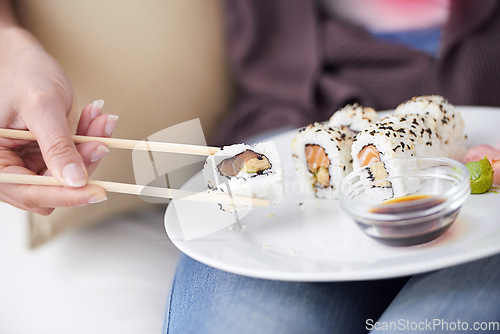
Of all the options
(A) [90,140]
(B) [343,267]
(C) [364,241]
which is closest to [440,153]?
(C) [364,241]

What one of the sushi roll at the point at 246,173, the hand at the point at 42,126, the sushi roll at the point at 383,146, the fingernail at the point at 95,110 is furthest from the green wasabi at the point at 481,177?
the fingernail at the point at 95,110

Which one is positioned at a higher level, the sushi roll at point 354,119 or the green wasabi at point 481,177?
the sushi roll at point 354,119

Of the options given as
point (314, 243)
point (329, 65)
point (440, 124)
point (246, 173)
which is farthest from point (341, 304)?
point (329, 65)

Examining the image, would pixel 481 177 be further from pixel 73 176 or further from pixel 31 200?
pixel 31 200

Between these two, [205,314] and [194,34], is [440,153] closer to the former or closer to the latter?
[205,314]

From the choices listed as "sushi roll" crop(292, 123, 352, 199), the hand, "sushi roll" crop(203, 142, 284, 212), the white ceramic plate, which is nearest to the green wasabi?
the white ceramic plate

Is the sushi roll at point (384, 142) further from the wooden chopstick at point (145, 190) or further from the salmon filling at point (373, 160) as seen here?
the wooden chopstick at point (145, 190)
